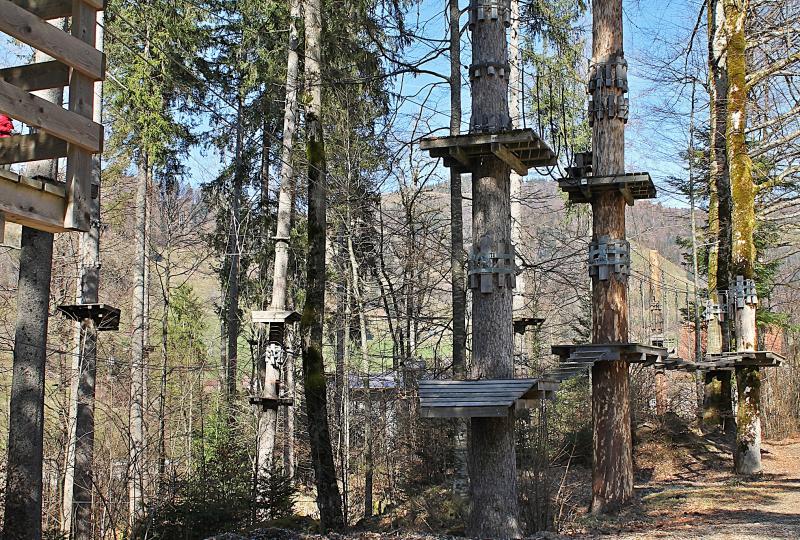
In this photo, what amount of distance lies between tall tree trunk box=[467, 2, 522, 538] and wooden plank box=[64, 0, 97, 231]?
15.4 feet

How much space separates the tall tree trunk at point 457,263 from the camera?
1148 centimetres

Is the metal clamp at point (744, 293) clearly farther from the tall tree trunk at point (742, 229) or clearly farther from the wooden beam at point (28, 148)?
the wooden beam at point (28, 148)

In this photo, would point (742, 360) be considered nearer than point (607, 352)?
No

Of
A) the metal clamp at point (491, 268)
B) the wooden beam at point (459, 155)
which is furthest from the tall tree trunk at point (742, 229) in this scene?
the wooden beam at point (459, 155)

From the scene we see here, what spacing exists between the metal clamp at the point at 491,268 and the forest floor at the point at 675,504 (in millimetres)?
2635

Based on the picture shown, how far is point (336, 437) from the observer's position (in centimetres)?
1375

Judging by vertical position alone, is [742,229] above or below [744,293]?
above

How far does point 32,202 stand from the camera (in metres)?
4.20

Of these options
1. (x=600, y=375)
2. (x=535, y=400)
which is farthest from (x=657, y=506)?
(x=535, y=400)

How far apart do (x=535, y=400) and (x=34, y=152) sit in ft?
16.4

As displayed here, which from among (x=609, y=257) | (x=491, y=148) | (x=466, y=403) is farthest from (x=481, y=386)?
(x=609, y=257)

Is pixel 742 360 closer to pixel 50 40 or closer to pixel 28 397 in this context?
pixel 28 397

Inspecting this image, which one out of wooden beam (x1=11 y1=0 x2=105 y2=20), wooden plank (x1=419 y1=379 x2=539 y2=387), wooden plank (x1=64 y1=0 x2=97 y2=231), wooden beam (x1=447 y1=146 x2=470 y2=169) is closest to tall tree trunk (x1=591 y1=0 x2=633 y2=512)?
wooden beam (x1=447 y1=146 x2=470 y2=169)

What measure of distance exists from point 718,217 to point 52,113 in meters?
17.1
